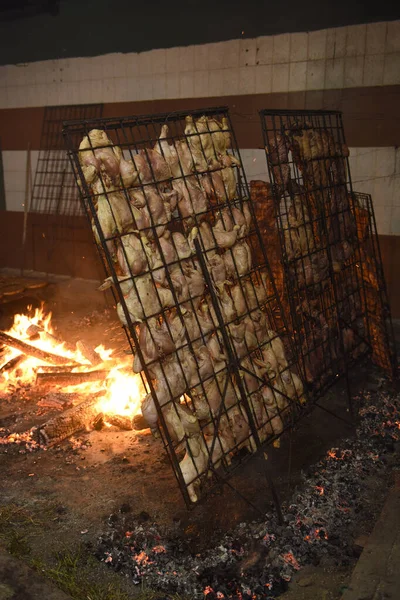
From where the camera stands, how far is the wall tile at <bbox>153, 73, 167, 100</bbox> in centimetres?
1003

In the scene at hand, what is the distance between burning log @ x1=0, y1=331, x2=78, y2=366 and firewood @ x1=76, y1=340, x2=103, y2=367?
0.25m

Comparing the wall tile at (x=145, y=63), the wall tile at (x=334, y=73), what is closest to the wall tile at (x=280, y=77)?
the wall tile at (x=334, y=73)

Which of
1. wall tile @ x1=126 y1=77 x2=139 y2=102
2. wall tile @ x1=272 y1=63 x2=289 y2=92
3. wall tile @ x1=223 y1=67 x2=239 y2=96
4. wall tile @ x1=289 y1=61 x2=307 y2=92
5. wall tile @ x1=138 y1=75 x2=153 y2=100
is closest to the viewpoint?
wall tile @ x1=289 y1=61 x2=307 y2=92

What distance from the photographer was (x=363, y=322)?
720 centimetres

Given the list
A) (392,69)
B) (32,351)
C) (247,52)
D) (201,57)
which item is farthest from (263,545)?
(201,57)

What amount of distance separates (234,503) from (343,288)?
10.5 feet

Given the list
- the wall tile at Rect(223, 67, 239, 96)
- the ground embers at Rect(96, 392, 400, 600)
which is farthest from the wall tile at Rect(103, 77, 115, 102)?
the ground embers at Rect(96, 392, 400, 600)

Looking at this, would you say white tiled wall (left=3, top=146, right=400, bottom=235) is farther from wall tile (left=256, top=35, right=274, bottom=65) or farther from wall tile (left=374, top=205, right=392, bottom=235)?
wall tile (left=256, top=35, right=274, bottom=65)

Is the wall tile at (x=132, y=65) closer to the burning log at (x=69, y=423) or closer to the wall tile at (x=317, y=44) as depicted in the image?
the wall tile at (x=317, y=44)

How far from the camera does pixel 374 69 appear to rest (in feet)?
26.4

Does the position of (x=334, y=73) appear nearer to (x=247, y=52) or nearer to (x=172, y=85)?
(x=247, y=52)

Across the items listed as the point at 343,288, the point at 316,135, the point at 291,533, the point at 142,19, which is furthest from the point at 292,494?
the point at 142,19

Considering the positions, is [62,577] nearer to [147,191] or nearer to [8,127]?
[147,191]

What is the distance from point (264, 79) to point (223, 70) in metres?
0.83
